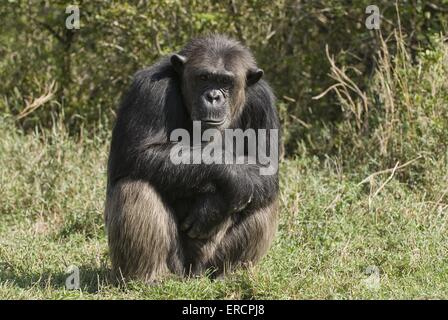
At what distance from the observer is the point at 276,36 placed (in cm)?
1294

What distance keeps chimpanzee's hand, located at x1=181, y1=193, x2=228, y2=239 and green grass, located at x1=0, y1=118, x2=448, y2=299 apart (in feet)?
1.41

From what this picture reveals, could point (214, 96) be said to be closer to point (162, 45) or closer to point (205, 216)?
point (205, 216)

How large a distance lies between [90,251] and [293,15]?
5.25 metres

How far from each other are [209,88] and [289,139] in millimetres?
4763

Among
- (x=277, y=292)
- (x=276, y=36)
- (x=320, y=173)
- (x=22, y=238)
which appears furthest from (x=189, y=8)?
(x=277, y=292)

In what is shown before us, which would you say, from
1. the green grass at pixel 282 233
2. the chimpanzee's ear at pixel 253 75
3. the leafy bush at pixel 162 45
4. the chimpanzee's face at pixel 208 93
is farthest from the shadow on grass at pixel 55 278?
the leafy bush at pixel 162 45

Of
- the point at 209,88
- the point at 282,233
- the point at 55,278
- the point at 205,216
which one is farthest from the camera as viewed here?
the point at 282,233

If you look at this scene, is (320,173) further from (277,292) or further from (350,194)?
(277,292)

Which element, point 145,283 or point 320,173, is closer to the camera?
point 145,283

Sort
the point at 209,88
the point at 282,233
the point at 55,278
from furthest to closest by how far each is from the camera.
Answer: the point at 282,233
the point at 55,278
the point at 209,88

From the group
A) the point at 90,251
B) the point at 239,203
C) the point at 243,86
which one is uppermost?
the point at 243,86

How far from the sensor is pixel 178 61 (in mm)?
7781

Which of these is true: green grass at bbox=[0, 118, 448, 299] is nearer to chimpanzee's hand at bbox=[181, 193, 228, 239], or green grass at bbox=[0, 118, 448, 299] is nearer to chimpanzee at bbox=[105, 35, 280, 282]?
chimpanzee at bbox=[105, 35, 280, 282]

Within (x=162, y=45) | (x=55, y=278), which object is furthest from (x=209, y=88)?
(x=162, y=45)
